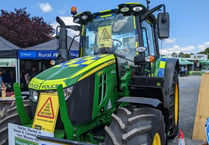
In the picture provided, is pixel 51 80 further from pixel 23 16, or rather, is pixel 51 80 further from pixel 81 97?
pixel 23 16

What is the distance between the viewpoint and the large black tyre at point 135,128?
2389 mm

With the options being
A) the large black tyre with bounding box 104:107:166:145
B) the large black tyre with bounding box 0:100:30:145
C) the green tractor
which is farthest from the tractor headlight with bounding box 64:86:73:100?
the large black tyre with bounding box 0:100:30:145

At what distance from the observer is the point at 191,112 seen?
7.46 metres

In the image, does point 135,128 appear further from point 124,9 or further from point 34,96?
point 124,9

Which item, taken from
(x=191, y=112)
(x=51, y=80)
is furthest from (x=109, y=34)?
(x=191, y=112)

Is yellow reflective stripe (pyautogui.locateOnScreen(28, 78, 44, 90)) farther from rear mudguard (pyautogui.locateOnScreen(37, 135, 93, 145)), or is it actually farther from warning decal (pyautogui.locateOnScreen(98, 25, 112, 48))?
warning decal (pyautogui.locateOnScreen(98, 25, 112, 48))

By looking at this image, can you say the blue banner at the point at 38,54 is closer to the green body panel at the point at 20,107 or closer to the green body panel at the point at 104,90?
the green body panel at the point at 104,90

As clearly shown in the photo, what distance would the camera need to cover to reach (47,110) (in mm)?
2602

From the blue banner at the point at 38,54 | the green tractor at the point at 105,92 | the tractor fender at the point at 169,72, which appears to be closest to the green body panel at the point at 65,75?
the green tractor at the point at 105,92

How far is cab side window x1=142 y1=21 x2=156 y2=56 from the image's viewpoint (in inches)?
154

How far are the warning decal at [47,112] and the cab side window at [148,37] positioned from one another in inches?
81.2

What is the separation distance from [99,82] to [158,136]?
109cm

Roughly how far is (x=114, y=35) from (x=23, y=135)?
2253 millimetres

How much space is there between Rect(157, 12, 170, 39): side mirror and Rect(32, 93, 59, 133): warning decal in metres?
2.08
